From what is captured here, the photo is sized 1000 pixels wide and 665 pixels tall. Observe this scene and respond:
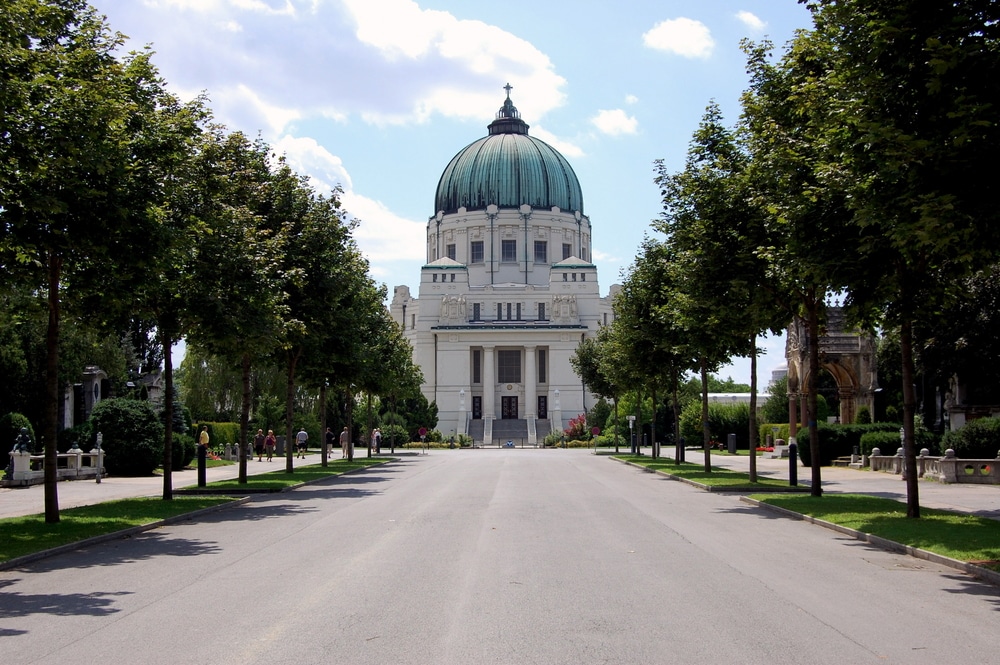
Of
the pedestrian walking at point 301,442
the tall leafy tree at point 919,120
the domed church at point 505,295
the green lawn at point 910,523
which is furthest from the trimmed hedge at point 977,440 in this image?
the domed church at point 505,295

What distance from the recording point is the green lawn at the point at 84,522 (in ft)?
49.9

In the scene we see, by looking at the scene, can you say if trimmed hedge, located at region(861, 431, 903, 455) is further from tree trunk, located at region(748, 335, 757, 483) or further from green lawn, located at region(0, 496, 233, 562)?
green lawn, located at region(0, 496, 233, 562)

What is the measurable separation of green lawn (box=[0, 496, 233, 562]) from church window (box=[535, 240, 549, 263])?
308ft

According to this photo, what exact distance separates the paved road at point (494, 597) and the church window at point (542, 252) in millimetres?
98790

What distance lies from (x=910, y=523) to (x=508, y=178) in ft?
332

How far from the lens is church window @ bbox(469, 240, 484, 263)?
117 meters

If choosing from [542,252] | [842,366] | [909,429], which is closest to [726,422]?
[842,366]

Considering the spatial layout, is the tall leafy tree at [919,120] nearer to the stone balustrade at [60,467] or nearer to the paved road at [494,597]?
the paved road at [494,597]

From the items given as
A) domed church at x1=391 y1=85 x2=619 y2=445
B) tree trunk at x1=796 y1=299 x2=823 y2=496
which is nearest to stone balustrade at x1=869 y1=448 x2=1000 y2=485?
tree trunk at x1=796 y1=299 x2=823 y2=496

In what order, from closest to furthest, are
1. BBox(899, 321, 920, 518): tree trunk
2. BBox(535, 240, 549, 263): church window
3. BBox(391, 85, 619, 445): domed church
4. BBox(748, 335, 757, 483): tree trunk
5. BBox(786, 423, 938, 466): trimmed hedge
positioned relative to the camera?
BBox(899, 321, 920, 518): tree trunk, BBox(748, 335, 757, 483): tree trunk, BBox(786, 423, 938, 466): trimmed hedge, BBox(391, 85, 619, 445): domed church, BBox(535, 240, 549, 263): church window

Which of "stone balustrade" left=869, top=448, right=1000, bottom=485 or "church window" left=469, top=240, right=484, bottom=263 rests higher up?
"church window" left=469, top=240, right=484, bottom=263

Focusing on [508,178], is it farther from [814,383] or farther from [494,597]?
[494,597]

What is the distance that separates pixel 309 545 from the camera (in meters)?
15.2

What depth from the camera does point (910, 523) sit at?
55.8 ft
